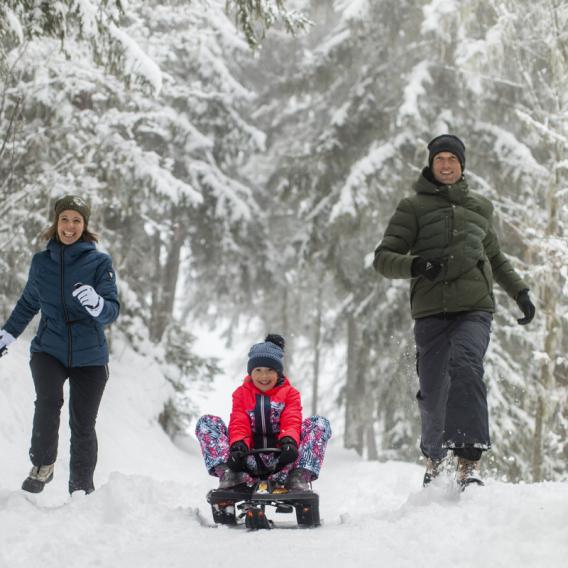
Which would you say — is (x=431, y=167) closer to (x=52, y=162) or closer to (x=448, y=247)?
(x=448, y=247)

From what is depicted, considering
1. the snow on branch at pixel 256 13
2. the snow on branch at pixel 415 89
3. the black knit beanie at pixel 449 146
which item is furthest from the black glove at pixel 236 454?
the snow on branch at pixel 415 89

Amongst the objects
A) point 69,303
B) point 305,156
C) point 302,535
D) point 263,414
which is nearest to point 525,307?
point 263,414

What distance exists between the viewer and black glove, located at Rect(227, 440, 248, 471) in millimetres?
4945

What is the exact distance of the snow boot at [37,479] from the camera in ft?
16.8

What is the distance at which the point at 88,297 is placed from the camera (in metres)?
4.90

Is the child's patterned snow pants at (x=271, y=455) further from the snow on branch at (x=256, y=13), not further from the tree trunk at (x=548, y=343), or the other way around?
the tree trunk at (x=548, y=343)

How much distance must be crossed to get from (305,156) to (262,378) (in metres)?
12.5

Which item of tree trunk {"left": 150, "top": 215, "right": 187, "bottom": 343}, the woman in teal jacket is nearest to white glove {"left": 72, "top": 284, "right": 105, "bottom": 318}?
the woman in teal jacket

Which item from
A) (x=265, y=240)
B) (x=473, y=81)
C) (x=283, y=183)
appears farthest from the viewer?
(x=265, y=240)

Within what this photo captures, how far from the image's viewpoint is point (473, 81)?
13.4 m

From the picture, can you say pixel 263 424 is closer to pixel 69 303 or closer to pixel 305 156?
pixel 69 303

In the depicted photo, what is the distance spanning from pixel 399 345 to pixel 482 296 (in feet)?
33.6

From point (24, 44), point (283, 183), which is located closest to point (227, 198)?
point (283, 183)

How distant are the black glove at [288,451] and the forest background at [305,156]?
3.96 metres
